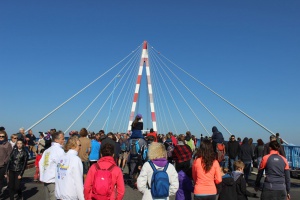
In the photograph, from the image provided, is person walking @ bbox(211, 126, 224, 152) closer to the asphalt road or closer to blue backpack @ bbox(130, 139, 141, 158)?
the asphalt road

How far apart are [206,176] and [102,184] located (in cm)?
144

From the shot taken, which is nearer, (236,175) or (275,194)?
(275,194)

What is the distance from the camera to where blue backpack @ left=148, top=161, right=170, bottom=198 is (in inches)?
157

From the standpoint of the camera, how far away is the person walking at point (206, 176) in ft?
14.8

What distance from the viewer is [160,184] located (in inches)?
157

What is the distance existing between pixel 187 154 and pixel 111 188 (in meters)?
1.79

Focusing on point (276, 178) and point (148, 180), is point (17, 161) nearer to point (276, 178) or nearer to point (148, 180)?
point (148, 180)

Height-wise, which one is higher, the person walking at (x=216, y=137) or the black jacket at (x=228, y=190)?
the person walking at (x=216, y=137)

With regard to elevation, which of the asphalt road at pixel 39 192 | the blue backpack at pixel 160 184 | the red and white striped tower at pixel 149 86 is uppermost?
Result: the red and white striped tower at pixel 149 86

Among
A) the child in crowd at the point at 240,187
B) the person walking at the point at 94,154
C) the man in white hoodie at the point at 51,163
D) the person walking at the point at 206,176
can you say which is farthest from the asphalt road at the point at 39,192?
the person walking at the point at 206,176

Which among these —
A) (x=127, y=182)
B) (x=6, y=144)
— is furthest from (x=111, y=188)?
(x=127, y=182)

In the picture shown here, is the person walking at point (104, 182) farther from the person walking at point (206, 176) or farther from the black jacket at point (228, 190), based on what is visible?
the black jacket at point (228, 190)

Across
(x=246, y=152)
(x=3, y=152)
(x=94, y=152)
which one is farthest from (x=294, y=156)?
(x=3, y=152)

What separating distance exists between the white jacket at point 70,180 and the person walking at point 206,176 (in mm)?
1526
